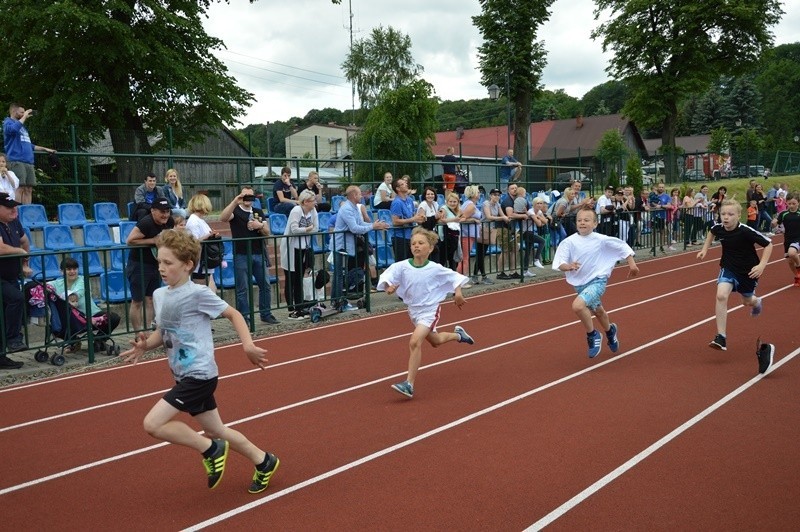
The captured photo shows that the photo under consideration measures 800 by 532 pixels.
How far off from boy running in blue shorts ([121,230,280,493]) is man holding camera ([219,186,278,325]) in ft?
19.2

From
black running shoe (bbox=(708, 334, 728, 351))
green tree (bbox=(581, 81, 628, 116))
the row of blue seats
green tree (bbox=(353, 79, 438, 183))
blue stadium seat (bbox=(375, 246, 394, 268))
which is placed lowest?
black running shoe (bbox=(708, 334, 728, 351))

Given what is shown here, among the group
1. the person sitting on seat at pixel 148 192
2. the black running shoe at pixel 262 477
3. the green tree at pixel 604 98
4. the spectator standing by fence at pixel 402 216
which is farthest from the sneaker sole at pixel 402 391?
the green tree at pixel 604 98

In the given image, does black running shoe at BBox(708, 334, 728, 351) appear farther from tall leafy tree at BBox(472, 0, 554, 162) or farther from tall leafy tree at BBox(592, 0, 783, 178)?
tall leafy tree at BBox(592, 0, 783, 178)

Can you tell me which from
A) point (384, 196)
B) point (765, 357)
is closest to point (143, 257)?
point (765, 357)

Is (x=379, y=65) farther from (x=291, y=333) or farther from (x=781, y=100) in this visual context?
(x=781, y=100)

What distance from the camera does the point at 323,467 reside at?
5.34 m

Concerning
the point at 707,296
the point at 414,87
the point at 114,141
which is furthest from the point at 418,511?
the point at 414,87

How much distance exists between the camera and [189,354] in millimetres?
4750

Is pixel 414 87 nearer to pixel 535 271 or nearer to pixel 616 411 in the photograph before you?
pixel 535 271

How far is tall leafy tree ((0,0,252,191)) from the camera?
23.8m

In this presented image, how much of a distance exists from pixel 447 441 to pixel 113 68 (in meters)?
23.4

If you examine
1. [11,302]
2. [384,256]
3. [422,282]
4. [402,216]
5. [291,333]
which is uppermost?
[402,216]

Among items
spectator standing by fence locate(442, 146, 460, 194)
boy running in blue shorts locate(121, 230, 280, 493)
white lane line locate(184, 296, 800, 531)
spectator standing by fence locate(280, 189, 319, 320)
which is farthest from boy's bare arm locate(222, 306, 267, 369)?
spectator standing by fence locate(442, 146, 460, 194)

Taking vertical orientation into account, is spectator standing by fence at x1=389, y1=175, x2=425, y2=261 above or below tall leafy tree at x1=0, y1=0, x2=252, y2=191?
below
